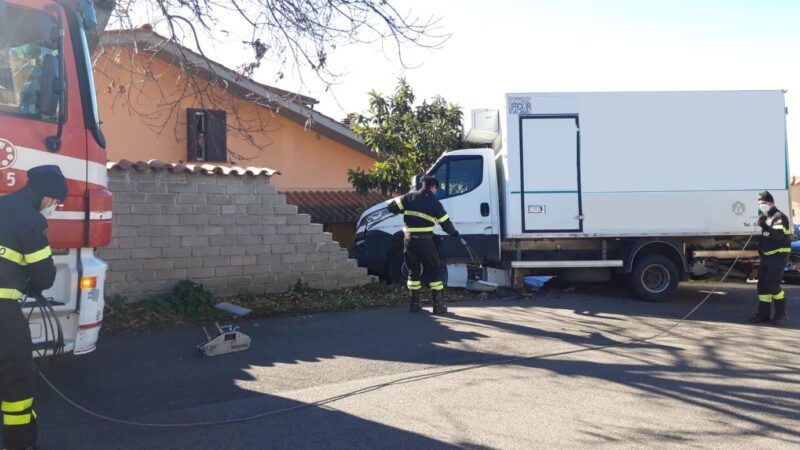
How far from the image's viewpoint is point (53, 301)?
501 centimetres

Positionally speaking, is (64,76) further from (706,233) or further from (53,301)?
(706,233)

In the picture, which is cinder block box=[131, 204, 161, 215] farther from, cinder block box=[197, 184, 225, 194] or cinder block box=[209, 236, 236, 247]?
cinder block box=[209, 236, 236, 247]

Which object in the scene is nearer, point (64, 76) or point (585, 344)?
A: point (64, 76)

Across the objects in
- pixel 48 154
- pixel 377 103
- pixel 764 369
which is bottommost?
pixel 764 369

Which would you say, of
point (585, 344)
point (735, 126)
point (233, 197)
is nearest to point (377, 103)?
point (233, 197)

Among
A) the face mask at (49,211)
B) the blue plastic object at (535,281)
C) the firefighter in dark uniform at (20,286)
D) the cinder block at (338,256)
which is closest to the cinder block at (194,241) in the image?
the cinder block at (338,256)

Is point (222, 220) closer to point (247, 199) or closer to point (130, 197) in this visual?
point (247, 199)

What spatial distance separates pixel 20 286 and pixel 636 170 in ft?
29.5

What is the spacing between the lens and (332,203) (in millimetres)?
17094

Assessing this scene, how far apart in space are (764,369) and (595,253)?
4.53m

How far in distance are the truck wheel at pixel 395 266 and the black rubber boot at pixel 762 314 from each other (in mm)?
5417

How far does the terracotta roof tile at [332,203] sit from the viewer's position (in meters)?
16.2

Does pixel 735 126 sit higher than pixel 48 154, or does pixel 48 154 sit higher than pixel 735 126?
pixel 735 126

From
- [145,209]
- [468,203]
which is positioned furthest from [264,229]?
[468,203]
